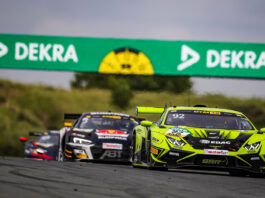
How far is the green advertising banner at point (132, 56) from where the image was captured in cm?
3247

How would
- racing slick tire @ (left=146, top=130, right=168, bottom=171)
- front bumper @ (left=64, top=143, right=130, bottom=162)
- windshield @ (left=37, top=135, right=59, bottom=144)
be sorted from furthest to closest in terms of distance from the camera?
windshield @ (left=37, top=135, right=59, bottom=144)
front bumper @ (left=64, top=143, right=130, bottom=162)
racing slick tire @ (left=146, top=130, right=168, bottom=171)

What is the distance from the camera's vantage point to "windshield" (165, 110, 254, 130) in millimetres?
12127

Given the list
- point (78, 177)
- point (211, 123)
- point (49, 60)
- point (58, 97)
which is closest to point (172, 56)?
point (49, 60)

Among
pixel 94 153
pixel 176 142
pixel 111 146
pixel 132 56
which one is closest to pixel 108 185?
pixel 176 142

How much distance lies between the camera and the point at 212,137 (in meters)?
11.1

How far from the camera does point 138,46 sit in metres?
33.2

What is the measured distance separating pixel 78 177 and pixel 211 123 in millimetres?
4212

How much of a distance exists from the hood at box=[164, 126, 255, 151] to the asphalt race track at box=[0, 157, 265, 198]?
4.12 ft

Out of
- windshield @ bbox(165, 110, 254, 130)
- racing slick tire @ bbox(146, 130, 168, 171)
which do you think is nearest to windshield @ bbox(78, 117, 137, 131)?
windshield @ bbox(165, 110, 254, 130)

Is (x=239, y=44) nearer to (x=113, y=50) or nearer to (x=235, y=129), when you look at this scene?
(x=113, y=50)

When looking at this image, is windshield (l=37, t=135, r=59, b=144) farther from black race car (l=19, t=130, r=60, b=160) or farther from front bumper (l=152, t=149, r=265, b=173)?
front bumper (l=152, t=149, r=265, b=173)

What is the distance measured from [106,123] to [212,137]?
5.57 metres

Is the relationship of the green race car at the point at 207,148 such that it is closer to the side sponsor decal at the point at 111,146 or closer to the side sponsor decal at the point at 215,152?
the side sponsor decal at the point at 215,152

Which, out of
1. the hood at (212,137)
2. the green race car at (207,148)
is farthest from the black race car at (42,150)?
the hood at (212,137)
